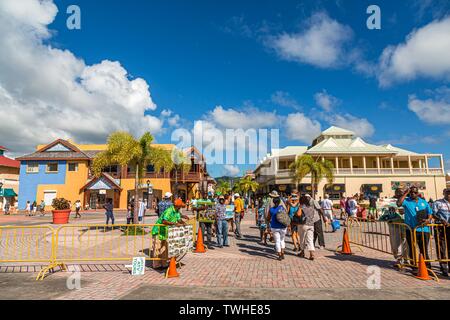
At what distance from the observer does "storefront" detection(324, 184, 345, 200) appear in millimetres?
38688

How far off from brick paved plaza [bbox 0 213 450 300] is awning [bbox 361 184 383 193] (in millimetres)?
34345

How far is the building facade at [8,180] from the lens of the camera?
3819cm

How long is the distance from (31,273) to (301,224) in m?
6.75

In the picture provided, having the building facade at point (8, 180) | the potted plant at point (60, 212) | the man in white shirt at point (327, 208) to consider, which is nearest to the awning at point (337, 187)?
the man in white shirt at point (327, 208)

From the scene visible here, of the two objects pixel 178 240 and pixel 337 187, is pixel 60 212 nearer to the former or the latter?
pixel 178 240

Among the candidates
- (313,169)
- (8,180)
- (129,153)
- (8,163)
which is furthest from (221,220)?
(8,163)

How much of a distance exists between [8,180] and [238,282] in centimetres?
4757

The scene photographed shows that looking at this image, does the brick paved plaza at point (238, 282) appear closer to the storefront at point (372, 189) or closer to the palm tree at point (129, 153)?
the palm tree at point (129, 153)

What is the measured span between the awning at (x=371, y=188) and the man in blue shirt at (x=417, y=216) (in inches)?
1394

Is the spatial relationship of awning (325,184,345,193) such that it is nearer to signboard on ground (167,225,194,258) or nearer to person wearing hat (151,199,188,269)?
signboard on ground (167,225,194,258)

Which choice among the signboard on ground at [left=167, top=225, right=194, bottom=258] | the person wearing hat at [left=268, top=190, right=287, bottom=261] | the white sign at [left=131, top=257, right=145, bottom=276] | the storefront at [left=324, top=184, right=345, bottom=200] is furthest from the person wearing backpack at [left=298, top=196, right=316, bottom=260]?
the storefront at [left=324, top=184, right=345, bottom=200]

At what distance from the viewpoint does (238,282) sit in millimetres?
5449
